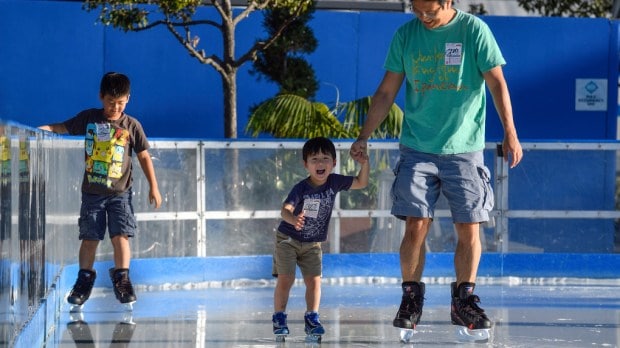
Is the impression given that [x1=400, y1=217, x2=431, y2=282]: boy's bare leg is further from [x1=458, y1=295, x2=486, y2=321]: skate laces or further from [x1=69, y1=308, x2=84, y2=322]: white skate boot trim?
[x1=69, y1=308, x2=84, y2=322]: white skate boot trim

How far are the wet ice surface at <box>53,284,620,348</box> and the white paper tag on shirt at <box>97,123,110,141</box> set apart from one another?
1.01 metres

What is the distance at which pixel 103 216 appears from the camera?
23.8ft

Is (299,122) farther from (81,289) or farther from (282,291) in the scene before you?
(282,291)

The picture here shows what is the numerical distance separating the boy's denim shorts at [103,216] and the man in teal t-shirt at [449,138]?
1.91 meters

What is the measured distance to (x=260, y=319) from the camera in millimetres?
7027

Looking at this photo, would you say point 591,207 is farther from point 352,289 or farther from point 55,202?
point 55,202

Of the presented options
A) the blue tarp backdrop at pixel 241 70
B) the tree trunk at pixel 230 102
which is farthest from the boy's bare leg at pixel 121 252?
the blue tarp backdrop at pixel 241 70

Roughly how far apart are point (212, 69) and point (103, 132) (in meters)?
6.92

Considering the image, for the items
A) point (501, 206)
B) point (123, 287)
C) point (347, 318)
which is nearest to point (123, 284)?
point (123, 287)

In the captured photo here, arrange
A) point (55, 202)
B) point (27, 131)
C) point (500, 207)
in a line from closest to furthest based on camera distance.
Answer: point (27, 131), point (55, 202), point (500, 207)

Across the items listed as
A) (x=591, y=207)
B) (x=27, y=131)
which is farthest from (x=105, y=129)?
(x=591, y=207)

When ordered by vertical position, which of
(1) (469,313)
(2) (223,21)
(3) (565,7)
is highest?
(3) (565,7)

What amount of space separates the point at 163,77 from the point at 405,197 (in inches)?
335

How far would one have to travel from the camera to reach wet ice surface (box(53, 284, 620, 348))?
6.18m
